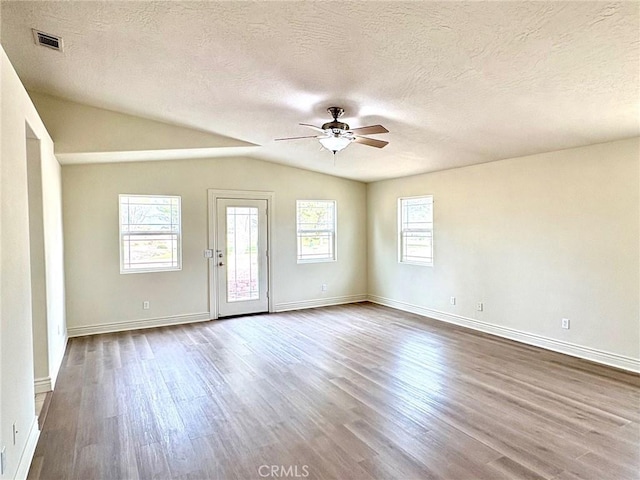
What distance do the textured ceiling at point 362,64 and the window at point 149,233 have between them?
1.58m

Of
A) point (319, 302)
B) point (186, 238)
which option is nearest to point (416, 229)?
point (319, 302)

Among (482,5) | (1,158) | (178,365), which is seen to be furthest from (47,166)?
(482,5)

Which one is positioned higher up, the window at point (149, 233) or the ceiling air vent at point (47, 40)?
the ceiling air vent at point (47, 40)

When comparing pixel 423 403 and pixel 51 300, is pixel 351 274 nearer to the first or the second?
pixel 423 403

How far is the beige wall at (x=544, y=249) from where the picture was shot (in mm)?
3992

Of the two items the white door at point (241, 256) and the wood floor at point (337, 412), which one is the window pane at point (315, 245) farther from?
the wood floor at point (337, 412)

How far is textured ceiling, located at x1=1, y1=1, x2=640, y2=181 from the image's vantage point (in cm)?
228

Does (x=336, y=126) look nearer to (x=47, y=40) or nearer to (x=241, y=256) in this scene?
(x=47, y=40)

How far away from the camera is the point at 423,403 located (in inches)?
125

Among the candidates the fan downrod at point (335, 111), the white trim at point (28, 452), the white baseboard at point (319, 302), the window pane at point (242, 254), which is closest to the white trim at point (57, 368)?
the white trim at point (28, 452)

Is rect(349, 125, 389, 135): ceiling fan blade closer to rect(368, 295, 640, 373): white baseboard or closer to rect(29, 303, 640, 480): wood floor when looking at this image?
rect(29, 303, 640, 480): wood floor

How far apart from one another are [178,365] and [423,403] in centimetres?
257

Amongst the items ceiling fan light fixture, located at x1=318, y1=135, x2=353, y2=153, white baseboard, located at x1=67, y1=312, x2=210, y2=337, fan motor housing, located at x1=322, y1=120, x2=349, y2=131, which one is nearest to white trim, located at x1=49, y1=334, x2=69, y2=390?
white baseboard, located at x1=67, y1=312, x2=210, y2=337

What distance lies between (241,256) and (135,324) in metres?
1.88
